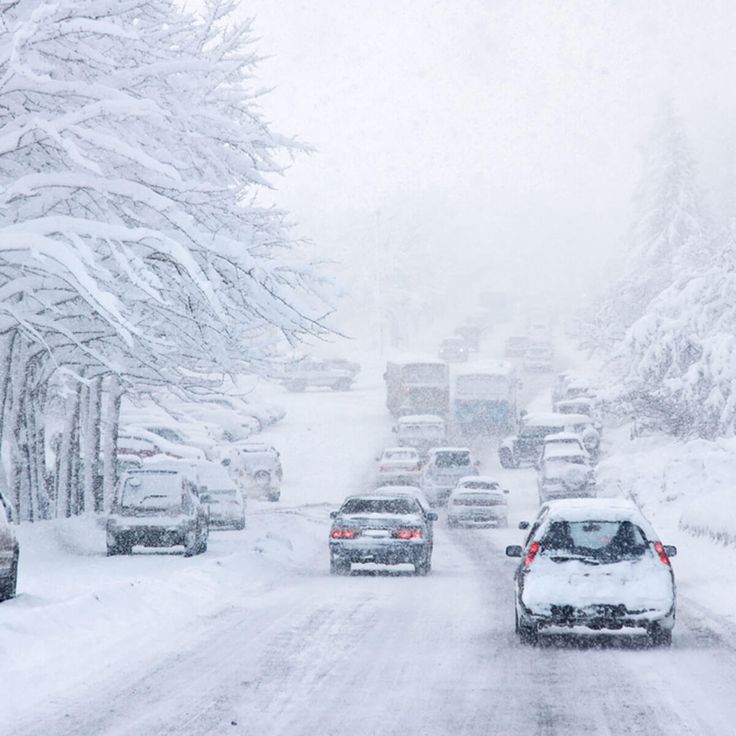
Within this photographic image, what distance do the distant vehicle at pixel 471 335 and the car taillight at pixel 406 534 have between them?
88.9 m

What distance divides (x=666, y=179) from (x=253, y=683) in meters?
89.0

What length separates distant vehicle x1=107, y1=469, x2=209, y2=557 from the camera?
28.8m

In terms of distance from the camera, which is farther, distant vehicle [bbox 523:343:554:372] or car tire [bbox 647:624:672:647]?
distant vehicle [bbox 523:343:554:372]

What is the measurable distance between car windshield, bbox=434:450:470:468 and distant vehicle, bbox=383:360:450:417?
1945 cm

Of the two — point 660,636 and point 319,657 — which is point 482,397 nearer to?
point 660,636

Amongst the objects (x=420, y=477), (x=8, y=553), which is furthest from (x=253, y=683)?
(x=420, y=477)

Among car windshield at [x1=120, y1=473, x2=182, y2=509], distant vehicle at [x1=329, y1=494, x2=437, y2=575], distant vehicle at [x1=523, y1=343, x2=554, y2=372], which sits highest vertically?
distant vehicle at [x1=523, y1=343, x2=554, y2=372]

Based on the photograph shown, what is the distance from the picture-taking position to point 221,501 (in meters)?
38.4

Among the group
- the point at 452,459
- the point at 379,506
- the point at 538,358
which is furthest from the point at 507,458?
the point at 538,358

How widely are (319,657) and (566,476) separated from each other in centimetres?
3348

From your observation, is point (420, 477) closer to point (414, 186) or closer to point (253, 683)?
point (253, 683)

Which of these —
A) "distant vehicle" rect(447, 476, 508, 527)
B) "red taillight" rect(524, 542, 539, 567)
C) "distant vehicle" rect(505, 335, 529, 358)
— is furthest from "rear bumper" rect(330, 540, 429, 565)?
"distant vehicle" rect(505, 335, 529, 358)

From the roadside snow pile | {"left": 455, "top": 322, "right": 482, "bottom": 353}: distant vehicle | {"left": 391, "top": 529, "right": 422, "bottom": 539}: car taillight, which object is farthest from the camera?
{"left": 455, "top": 322, "right": 482, "bottom": 353}: distant vehicle

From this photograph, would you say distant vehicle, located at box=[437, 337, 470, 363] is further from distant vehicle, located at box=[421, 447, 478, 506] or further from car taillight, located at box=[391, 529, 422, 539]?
car taillight, located at box=[391, 529, 422, 539]
